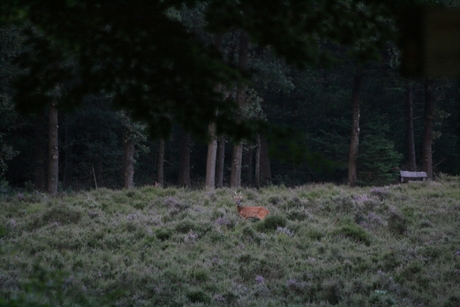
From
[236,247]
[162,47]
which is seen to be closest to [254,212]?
[236,247]

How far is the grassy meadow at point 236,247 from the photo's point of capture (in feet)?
30.9

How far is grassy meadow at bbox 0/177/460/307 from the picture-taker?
9.41 meters

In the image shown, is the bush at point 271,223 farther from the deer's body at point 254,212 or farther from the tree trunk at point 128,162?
the tree trunk at point 128,162

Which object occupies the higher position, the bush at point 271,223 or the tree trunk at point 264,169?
the tree trunk at point 264,169

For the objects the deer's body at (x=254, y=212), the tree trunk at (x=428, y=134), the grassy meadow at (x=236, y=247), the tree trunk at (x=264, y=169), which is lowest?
the grassy meadow at (x=236, y=247)

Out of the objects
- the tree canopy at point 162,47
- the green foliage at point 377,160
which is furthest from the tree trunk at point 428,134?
the tree canopy at point 162,47

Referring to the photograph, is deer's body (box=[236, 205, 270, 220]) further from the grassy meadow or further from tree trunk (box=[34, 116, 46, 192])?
tree trunk (box=[34, 116, 46, 192])

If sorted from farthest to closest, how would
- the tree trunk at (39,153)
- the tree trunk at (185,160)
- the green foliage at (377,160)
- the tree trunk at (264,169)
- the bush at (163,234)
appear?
the tree trunk at (264,169) < the green foliage at (377,160) < the tree trunk at (185,160) < the tree trunk at (39,153) < the bush at (163,234)

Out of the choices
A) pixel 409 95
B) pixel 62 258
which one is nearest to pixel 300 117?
pixel 409 95

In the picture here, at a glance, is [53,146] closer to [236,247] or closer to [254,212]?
[254,212]

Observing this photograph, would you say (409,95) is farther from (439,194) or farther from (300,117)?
(439,194)

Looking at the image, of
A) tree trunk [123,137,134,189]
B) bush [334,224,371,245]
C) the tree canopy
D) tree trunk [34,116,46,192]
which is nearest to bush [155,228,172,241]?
bush [334,224,371,245]

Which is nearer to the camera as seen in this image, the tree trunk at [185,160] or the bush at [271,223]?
the bush at [271,223]

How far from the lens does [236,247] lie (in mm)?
12211
